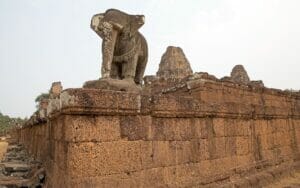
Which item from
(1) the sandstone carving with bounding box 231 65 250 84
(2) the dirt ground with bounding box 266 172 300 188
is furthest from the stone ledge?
(1) the sandstone carving with bounding box 231 65 250 84

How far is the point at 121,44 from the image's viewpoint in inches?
210

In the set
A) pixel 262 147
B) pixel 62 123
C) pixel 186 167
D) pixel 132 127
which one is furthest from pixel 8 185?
pixel 262 147

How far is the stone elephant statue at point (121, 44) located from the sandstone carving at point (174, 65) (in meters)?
11.8

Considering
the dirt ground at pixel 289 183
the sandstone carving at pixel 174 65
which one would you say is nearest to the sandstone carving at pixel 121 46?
the dirt ground at pixel 289 183

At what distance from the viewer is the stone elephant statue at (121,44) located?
5.04 metres

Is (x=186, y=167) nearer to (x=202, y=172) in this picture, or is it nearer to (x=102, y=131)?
(x=202, y=172)

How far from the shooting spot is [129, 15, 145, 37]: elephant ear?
209 inches

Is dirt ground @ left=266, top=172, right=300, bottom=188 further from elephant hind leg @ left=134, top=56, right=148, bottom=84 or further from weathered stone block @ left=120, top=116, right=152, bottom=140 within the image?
weathered stone block @ left=120, top=116, right=152, bottom=140

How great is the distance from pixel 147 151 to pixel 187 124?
3.49 ft

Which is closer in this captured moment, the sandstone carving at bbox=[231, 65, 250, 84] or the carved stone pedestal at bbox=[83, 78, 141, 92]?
the carved stone pedestal at bbox=[83, 78, 141, 92]

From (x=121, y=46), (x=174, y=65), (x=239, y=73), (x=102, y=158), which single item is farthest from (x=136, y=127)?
(x=174, y=65)

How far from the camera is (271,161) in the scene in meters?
7.67

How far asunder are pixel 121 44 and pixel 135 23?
436 mm

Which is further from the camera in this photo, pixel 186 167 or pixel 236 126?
pixel 236 126
